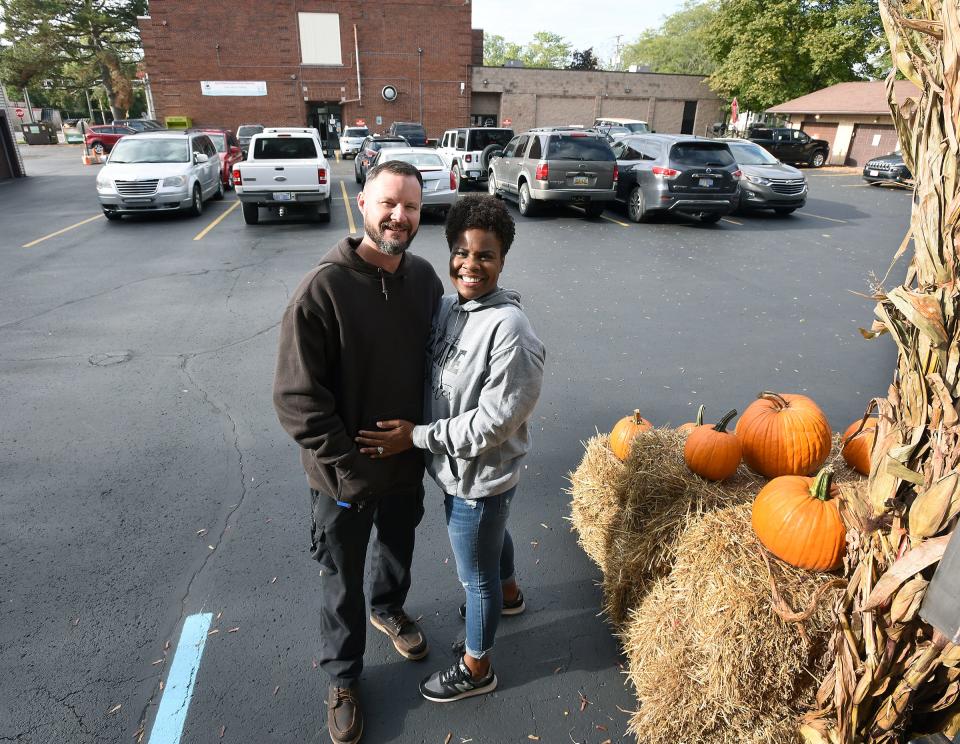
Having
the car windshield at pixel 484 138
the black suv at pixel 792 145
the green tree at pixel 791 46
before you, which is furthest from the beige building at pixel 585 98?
the car windshield at pixel 484 138

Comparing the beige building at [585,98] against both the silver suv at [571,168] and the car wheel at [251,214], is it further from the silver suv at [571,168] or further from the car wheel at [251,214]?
the car wheel at [251,214]

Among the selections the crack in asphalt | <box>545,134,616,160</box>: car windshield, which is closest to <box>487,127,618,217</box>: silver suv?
<box>545,134,616,160</box>: car windshield

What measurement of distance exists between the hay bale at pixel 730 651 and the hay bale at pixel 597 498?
613 mm

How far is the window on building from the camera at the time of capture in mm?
35781

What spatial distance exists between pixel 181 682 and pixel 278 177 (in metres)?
11.9

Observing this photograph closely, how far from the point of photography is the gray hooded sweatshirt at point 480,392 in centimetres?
202

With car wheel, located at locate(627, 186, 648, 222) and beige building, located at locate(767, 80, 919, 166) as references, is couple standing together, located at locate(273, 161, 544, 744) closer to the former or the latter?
Answer: car wheel, located at locate(627, 186, 648, 222)

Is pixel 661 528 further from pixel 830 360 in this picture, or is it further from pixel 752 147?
pixel 752 147

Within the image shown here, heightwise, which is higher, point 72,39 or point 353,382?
point 72,39

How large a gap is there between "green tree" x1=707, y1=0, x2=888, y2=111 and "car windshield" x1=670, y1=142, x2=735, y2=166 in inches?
1106

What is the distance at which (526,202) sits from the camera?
566 inches

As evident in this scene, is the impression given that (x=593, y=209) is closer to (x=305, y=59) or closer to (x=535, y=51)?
(x=305, y=59)

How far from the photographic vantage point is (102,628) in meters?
2.86

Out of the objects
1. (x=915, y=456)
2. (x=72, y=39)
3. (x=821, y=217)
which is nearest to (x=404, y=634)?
(x=915, y=456)
